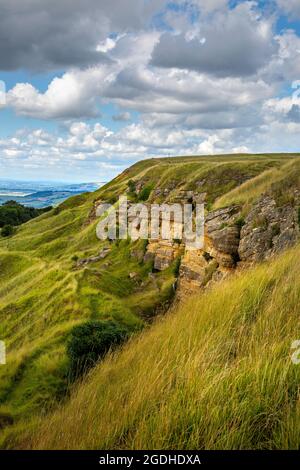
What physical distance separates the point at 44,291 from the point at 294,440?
87.0 ft

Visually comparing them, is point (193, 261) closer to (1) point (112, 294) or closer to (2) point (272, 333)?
(1) point (112, 294)

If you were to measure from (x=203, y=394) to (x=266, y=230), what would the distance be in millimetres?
15846

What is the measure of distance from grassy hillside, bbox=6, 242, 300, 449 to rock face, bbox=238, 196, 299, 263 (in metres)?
11.6

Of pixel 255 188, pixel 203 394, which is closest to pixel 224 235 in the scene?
pixel 255 188

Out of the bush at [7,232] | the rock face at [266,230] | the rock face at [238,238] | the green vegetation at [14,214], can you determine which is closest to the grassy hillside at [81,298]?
the rock face at [238,238]

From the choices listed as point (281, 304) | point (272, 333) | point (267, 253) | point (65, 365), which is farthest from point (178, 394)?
point (267, 253)

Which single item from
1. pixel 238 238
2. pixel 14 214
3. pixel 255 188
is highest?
pixel 255 188

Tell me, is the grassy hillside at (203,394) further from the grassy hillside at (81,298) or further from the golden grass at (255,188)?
the golden grass at (255,188)

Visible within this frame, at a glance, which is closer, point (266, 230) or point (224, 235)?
point (266, 230)

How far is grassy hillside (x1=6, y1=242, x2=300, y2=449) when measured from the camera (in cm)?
368

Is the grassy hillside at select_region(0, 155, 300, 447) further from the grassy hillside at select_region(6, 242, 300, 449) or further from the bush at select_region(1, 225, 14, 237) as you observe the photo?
the bush at select_region(1, 225, 14, 237)

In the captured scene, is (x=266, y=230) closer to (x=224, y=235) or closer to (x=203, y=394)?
(x=224, y=235)

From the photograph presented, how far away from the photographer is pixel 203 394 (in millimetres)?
3990

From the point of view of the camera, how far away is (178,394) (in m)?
4.20
